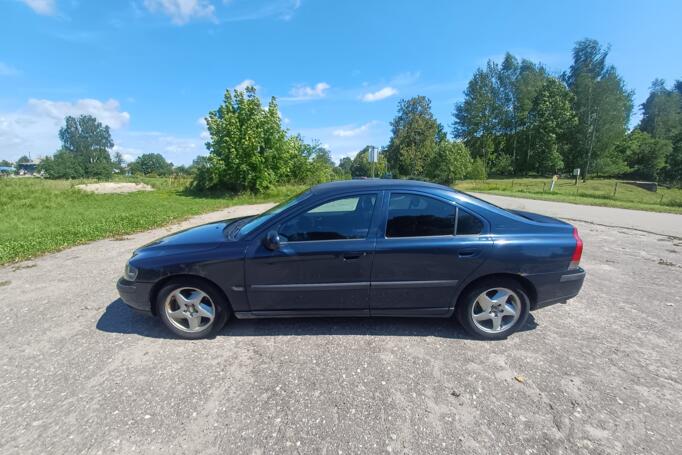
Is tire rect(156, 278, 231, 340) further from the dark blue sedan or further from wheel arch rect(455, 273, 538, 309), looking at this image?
wheel arch rect(455, 273, 538, 309)

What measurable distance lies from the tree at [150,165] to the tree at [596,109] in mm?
114920

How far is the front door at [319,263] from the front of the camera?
8.97 ft

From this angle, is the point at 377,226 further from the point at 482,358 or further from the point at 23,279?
the point at 23,279

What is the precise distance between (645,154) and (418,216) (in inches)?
2419

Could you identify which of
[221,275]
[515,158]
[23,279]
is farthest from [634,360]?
[515,158]

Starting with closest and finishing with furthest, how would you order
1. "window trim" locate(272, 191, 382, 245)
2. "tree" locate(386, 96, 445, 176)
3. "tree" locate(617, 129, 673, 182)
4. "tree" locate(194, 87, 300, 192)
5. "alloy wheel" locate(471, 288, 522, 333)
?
"window trim" locate(272, 191, 382, 245) < "alloy wheel" locate(471, 288, 522, 333) < "tree" locate(194, 87, 300, 192) < "tree" locate(617, 129, 673, 182) < "tree" locate(386, 96, 445, 176)

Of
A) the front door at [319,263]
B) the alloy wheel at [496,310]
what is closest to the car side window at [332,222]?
the front door at [319,263]

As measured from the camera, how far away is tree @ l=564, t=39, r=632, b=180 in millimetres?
35750

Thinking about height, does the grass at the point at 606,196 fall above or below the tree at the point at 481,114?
below

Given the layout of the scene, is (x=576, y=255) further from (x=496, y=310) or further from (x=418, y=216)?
(x=418, y=216)

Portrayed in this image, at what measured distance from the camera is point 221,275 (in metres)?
2.78

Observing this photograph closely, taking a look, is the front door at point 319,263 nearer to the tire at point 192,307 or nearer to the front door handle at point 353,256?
the front door handle at point 353,256

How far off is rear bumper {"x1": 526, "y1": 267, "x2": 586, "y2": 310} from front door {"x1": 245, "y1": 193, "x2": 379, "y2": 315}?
1741mm

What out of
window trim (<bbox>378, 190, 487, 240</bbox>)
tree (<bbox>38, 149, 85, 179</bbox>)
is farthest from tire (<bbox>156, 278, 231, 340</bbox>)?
tree (<bbox>38, 149, 85, 179</bbox>)
